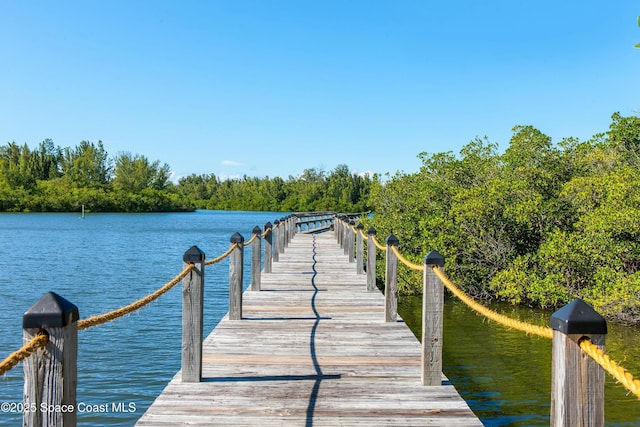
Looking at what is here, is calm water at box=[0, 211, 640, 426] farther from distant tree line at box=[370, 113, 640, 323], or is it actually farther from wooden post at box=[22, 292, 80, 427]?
wooden post at box=[22, 292, 80, 427]

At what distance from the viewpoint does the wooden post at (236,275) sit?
7.65m

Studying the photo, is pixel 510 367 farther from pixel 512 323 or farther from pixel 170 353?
pixel 512 323

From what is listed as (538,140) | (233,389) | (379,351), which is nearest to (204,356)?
(233,389)

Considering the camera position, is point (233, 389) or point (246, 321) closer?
point (233, 389)

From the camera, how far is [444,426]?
14.4ft

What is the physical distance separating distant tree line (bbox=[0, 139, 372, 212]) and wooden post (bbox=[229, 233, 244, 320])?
10121 cm

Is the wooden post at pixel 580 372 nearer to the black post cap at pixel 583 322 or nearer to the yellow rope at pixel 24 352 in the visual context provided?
the black post cap at pixel 583 322

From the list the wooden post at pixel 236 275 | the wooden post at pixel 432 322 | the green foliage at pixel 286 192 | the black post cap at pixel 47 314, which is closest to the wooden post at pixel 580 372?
the black post cap at pixel 47 314

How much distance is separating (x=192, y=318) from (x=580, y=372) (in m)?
3.57

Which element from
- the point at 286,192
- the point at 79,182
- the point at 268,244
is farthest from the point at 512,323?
the point at 286,192

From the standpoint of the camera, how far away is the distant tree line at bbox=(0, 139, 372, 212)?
109 meters

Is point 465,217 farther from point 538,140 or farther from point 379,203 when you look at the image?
point 379,203

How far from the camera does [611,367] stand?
2293 millimetres

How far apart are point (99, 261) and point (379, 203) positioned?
15.3 m
